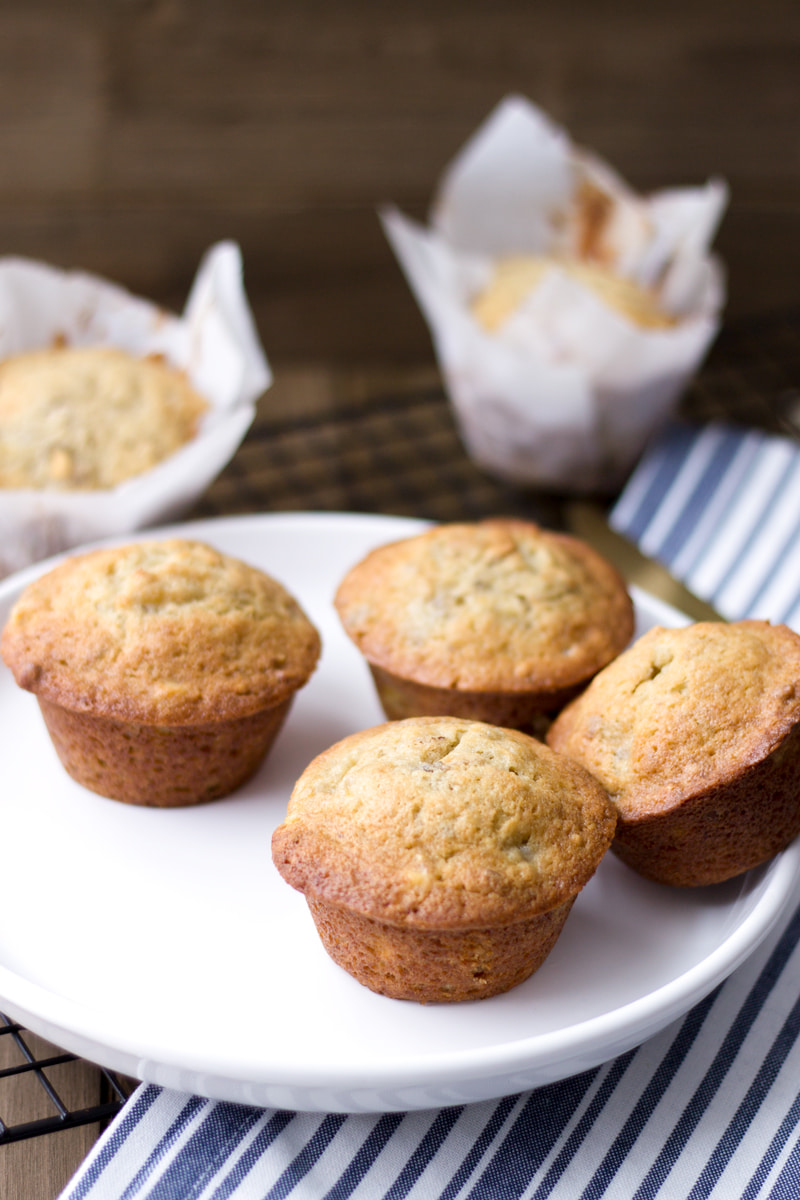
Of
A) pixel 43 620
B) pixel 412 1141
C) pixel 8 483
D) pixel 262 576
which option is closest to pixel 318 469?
pixel 8 483

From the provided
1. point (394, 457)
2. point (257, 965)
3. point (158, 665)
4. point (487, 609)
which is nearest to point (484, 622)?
point (487, 609)

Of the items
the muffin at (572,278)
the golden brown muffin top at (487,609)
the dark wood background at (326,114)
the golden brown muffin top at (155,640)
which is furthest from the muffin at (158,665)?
the dark wood background at (326,114)

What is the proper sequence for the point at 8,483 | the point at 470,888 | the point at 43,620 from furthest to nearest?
the point at 8,483, the point at 43,620, the point at 470,888

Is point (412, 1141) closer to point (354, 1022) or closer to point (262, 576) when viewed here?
point (354, 1022)

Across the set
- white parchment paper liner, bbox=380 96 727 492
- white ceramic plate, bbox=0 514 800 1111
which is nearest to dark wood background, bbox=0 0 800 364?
white parchment paper liner, bbox=380 96 727 492

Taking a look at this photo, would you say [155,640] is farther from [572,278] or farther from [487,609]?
[572,278]

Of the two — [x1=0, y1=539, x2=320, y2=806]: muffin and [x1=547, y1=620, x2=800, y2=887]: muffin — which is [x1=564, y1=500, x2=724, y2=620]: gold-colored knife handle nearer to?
[x1=547, y1=620, x2=800, y2=887]: muffin
